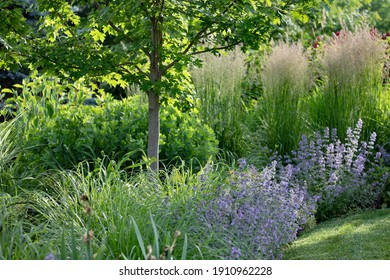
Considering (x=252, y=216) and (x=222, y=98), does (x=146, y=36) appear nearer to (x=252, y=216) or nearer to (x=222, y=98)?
(x=252, y=216)

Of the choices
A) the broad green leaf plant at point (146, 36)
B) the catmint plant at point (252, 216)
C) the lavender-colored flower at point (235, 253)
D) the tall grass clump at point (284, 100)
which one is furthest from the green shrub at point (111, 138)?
the lavender-colored flower at point (235, 253)

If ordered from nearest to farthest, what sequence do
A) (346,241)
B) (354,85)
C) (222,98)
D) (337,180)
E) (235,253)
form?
(235,253)
(346,241)
(337,180)
(354,85)
(222,98)

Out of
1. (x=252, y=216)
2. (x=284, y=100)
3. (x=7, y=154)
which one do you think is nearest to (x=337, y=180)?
(x=284, y=100)

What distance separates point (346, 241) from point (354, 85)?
2.30 meters

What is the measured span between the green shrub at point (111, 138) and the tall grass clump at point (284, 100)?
74cm

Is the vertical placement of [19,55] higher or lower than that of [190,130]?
higher

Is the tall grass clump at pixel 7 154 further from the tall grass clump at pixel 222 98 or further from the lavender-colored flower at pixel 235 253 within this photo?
the lavender-colored flower at pixel 235 253

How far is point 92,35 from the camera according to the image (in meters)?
5.44

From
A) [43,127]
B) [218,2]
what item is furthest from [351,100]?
[43,127]

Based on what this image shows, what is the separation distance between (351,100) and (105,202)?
3.18 metres

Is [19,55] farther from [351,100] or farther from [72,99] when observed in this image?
[351,100]

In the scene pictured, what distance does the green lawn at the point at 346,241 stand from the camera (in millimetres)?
4426

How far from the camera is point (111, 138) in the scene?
596 cm

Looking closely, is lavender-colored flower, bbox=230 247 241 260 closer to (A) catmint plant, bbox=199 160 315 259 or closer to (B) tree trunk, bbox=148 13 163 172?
(A) catmint plant, bbox=199 160 315 259
